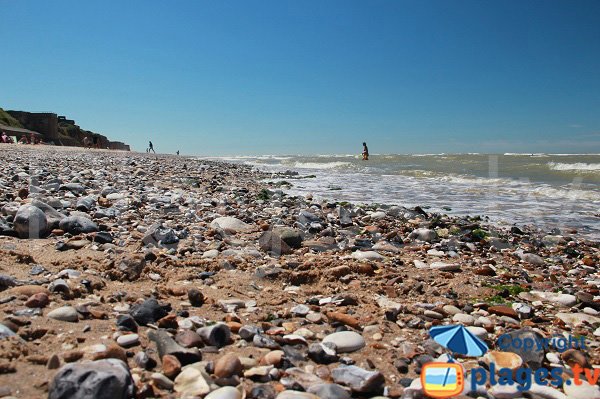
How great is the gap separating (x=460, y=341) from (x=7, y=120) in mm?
64293

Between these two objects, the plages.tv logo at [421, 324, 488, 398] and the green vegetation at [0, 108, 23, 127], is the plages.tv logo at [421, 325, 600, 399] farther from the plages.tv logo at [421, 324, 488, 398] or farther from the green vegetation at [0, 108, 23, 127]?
the green vegetation at [0, 108, 23, 127]

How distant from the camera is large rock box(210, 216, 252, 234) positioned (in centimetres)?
483

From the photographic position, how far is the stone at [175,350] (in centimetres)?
179

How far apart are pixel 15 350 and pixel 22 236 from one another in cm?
238

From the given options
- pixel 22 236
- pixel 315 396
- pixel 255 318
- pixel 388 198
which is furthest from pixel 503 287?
pixel 388 198

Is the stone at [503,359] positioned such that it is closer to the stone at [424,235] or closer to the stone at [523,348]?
the stone at [523,348]

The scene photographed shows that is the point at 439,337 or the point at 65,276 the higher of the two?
the point at 65,276

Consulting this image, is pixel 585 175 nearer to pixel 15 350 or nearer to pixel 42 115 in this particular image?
pixel 15 350

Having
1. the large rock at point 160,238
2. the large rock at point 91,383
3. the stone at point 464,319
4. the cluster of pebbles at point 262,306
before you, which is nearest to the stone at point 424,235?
the cluster of pebbles at point 262,306

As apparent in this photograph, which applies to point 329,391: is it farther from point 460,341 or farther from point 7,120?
point 7,120

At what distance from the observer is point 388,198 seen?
9875mm

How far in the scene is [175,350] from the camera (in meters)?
1.81

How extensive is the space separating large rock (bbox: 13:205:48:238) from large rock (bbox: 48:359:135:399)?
2743mm

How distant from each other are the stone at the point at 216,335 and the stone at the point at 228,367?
0.73 ft
